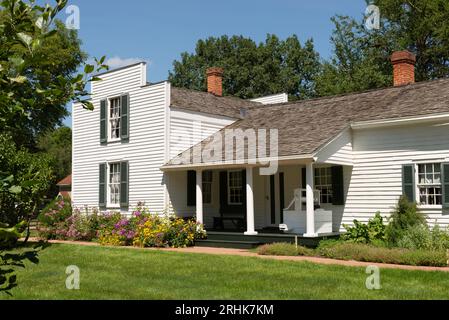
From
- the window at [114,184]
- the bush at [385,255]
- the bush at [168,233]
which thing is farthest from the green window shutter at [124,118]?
the bush at [385,255]

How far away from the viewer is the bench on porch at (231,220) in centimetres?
1912

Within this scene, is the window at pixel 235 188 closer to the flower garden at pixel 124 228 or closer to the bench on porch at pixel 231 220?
the bench on porch at pixel 231 220

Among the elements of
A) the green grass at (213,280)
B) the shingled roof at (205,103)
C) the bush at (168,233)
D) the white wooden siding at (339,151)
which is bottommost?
the green grass at (213,280)

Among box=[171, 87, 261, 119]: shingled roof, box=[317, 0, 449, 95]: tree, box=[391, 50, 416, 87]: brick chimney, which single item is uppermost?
box=[317, 0, 449, 95]: tree

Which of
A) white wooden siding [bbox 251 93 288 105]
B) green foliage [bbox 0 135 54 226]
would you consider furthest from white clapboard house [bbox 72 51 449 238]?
green foliage [bbox 0 135 54 226]

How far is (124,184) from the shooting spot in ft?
66.7

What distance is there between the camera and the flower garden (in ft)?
56.3

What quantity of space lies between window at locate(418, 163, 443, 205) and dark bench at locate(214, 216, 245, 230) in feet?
21.1

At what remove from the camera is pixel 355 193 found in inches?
664

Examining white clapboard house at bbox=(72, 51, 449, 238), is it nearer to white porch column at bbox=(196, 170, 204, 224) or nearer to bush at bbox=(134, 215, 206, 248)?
white porch column at bbox=(196, 170, 204, 224)

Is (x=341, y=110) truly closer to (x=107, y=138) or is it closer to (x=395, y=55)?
(x=395, y=55)

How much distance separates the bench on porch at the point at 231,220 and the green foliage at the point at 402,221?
5778 mm
